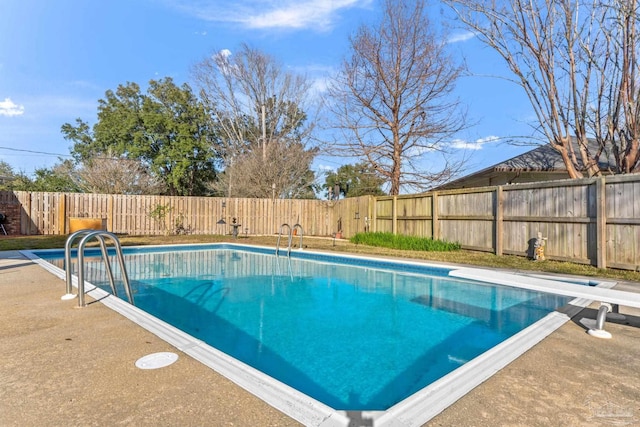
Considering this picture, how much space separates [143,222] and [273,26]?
9.30 meters

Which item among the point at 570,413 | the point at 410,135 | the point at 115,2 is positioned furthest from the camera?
the point at 410,135

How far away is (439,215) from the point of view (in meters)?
9.40

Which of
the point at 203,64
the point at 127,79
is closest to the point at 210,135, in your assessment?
the point at 203,64

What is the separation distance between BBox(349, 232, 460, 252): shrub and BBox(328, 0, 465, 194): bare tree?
8.38ft

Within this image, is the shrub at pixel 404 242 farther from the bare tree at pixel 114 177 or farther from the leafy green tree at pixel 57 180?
the leafy green tree at pixel 57 180

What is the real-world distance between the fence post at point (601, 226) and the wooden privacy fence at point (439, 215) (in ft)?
0.05

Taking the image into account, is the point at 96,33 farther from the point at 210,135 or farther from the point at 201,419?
the point at 201,419

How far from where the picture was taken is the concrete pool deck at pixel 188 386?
4.87ft

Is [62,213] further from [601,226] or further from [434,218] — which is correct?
[601,226]

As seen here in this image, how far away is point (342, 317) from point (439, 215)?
6.04 meters

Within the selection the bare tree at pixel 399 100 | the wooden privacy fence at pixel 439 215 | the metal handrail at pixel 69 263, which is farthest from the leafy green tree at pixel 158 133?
the metal handrail at pixel 69 263

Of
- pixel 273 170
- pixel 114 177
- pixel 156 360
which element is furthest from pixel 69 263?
pixel 114 177

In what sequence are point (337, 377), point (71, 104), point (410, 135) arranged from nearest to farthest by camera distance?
point (337, 377), point (410, 135), point (71, 104)

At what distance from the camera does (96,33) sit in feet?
44.4
